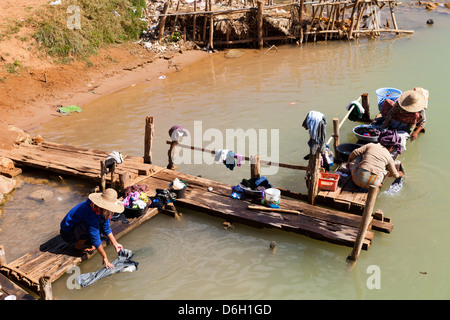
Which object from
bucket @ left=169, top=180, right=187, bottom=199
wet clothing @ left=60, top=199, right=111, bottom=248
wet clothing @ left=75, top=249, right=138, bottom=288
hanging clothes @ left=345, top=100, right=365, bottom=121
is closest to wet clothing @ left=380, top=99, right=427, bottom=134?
hanging clothes @ left=345, top=100, right=365, bottom=121

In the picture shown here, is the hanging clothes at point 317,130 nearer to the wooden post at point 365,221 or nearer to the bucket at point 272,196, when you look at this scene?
the bucket at point 272,196

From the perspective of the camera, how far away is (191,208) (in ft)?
26.2

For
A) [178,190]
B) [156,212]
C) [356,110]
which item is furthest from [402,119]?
[156,212]

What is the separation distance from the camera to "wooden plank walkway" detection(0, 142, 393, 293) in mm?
6406

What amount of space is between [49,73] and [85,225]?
32.9ft

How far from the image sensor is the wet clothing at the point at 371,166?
24.7 ft

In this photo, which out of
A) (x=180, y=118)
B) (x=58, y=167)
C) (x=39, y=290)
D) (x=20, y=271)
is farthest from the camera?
(x=180, y=118)

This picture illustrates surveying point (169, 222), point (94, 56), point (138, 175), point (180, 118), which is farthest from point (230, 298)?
point (94, 56)

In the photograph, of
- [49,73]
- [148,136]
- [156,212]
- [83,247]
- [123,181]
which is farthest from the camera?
[49,73]

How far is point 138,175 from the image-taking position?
9016 millimetres

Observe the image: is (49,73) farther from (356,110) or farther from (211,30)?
(356,110)

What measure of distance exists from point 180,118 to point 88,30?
6897 mm

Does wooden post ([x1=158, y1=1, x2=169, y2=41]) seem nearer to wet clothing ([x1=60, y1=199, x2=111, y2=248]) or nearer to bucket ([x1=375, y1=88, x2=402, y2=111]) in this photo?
bucket ([x1=375, y1=88, x2=402, y2=111])

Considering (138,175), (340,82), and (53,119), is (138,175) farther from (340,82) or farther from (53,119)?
(340,82)
